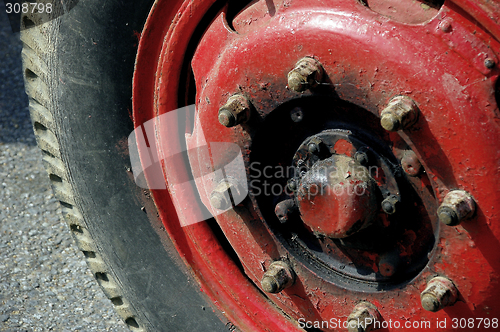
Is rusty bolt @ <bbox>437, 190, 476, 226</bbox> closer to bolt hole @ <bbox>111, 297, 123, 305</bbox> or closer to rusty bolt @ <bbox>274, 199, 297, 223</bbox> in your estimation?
rusty bolt @ <bbox>274, 199, 297, 223</bbox>

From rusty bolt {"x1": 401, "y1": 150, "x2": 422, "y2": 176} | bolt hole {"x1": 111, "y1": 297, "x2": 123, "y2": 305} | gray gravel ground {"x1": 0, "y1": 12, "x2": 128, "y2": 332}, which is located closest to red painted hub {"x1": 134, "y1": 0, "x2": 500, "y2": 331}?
rusty bolt {"x1": 401, "y1": 150, "x2": 422, "y2": 176}

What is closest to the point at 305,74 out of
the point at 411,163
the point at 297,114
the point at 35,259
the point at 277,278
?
the point at 297,114

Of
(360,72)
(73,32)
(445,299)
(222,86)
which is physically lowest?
(445,299)

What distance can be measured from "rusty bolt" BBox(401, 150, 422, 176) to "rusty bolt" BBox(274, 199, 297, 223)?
25 cm

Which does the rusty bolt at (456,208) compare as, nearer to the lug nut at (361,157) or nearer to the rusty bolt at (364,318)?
the lug nut at (361,157)

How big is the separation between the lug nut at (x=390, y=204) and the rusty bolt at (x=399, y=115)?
14cm

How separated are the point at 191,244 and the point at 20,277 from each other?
0.87 meters

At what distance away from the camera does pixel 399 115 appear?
72 centimetres

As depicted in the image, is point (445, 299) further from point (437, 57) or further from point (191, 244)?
point (191, 244)

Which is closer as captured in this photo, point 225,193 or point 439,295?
point 439,295

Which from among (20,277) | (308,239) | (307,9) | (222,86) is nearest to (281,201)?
(308,239)

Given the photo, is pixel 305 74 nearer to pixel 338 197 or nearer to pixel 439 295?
pixel 338 197

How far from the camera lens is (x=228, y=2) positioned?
948 millimetres

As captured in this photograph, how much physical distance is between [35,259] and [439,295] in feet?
4.90
